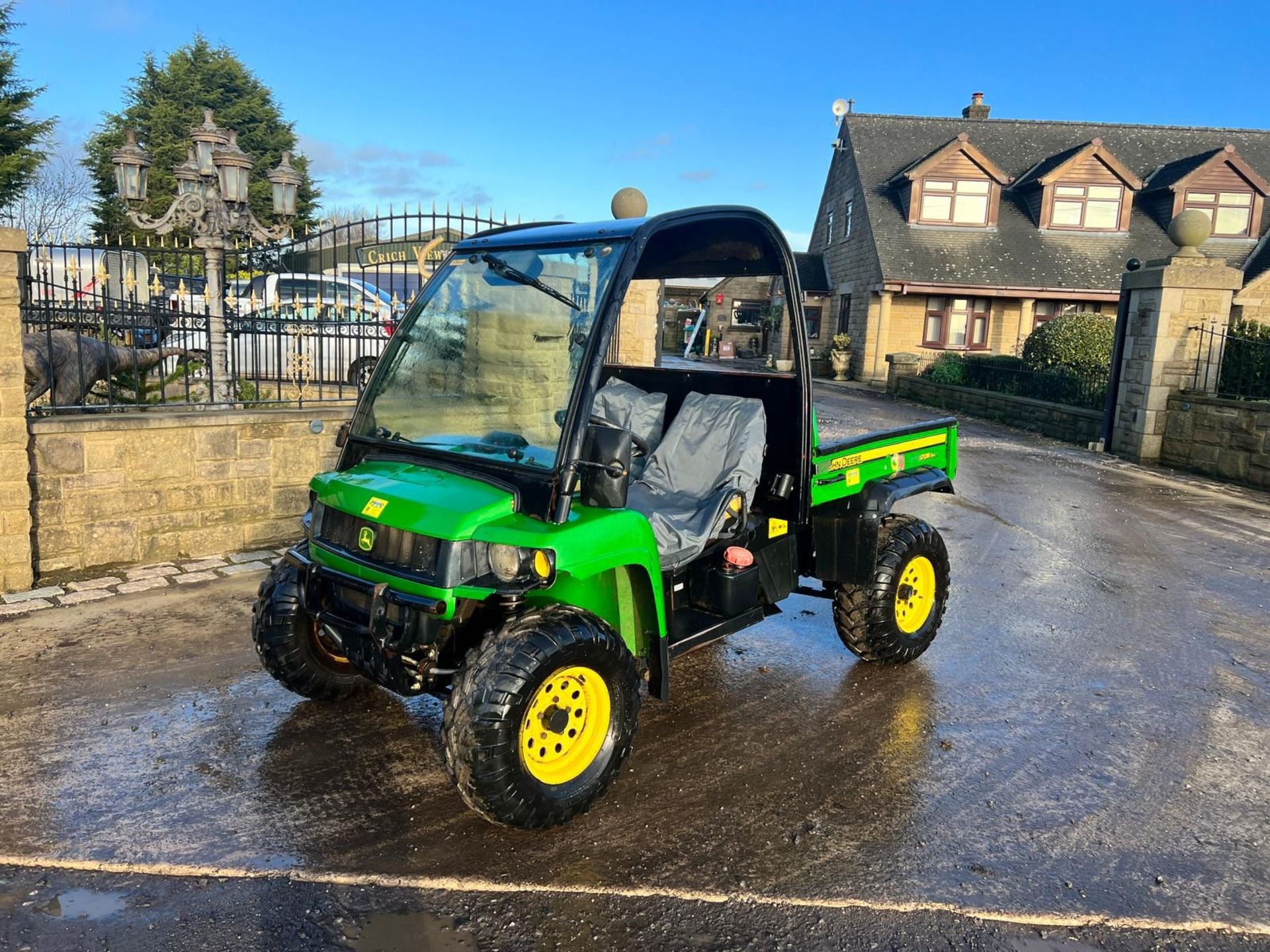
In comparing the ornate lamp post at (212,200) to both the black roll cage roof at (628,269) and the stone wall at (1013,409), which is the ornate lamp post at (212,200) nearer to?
the black roll cage roof at (628,269)

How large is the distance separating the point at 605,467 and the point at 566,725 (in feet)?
3.10

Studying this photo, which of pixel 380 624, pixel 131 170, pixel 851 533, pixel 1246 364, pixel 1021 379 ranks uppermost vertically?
pixel 131 170

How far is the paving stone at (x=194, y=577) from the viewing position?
6.18 meters

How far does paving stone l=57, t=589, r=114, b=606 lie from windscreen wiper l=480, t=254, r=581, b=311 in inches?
147

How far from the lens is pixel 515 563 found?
3205 millimetres

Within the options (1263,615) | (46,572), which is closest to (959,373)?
(1263,615)

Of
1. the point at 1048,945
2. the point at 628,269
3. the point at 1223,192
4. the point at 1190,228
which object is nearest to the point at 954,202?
the point at 1223,192

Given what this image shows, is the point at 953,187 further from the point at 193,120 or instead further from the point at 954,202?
the point at 193,120

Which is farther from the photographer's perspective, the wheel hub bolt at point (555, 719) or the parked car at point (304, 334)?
the parked car at point (304, 334)

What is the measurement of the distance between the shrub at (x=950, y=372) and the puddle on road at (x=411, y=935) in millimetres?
19331

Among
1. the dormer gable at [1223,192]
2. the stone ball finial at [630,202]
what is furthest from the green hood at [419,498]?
the dormer gable at [1223,192]

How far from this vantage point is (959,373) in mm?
20766

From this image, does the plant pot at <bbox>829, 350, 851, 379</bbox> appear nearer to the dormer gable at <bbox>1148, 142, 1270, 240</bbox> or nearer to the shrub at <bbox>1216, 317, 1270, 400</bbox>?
the dormer gable at <bbox>1148, 142, 1270, 240</bbox>

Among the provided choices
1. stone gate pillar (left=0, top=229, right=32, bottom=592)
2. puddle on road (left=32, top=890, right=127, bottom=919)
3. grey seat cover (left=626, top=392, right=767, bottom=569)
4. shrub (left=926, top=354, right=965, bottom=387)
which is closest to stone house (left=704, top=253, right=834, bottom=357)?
grey seat cover (left=626, top=392, right=767, bottom=569)
